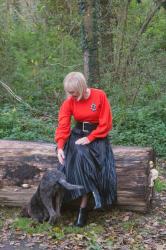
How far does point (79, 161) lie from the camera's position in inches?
221

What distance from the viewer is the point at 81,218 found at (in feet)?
18.6

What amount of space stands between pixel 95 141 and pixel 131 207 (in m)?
0.97

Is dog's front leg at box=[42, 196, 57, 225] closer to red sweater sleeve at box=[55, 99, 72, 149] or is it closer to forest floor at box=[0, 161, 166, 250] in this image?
forest floor at box=[0, 161, 166, 250]

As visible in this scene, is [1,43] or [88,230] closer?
[88,230]

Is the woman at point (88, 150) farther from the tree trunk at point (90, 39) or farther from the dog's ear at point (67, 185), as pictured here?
the tree trunk at point (90, 39)

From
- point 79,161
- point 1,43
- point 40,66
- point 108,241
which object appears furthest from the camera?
point 40,66

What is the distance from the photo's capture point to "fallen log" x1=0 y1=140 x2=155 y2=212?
19.1 ft

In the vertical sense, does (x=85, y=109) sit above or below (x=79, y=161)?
above

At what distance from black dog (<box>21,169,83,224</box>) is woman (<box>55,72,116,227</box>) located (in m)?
0.13

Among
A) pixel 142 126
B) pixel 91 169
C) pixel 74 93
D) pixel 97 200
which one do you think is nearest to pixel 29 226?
pixel 97 200

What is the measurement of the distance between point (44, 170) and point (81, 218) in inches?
32.0

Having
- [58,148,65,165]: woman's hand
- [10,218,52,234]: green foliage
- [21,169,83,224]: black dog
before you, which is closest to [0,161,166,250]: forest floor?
[10,218,52,234]: green foliage

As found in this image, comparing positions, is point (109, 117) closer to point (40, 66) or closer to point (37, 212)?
point (37, 212)

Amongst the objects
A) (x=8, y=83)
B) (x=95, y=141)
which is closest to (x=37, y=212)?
(x=95, y=141)
